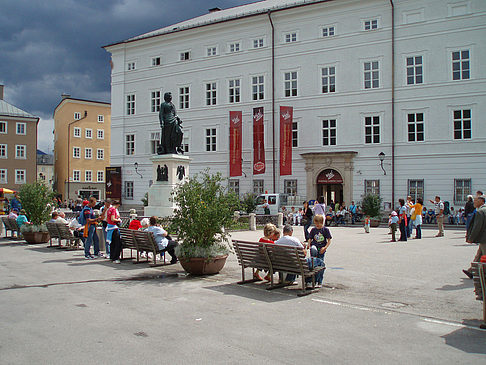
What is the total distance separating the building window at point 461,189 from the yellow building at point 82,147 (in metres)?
49.2

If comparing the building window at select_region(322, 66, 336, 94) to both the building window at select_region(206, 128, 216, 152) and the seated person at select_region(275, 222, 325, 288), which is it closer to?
the building window at select_region(206, 128, 216, 152)

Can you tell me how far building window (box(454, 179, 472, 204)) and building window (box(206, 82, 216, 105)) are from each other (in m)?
21.3

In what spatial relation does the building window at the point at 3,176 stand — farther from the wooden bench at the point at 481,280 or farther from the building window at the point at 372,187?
the wooden bench at the point at 481,280

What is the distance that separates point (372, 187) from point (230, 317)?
98.0 ft

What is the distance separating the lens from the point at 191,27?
141ft

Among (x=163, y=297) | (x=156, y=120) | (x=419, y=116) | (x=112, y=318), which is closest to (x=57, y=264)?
(x=163, y=297)

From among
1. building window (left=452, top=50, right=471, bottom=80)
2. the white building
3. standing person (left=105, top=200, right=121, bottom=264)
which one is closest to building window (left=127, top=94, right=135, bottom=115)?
the white building

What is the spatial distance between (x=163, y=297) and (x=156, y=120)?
38513 millimetres

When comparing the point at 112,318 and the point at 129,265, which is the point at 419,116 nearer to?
the point at 129,265

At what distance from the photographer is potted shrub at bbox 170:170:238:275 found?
424 inches

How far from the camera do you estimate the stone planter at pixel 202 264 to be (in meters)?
10.8

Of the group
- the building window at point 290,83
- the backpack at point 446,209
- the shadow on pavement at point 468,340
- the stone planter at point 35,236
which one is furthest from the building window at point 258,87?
the shadow on pavement at point 468,340

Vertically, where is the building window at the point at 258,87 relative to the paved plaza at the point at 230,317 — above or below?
above

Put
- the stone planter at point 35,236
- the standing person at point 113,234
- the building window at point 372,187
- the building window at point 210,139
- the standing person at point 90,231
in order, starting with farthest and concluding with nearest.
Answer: the building window at point 210,139, the building window at point 372,187, the stone planter at point 35,236, the standing person at point 90,231, the standing person at point 113,234
